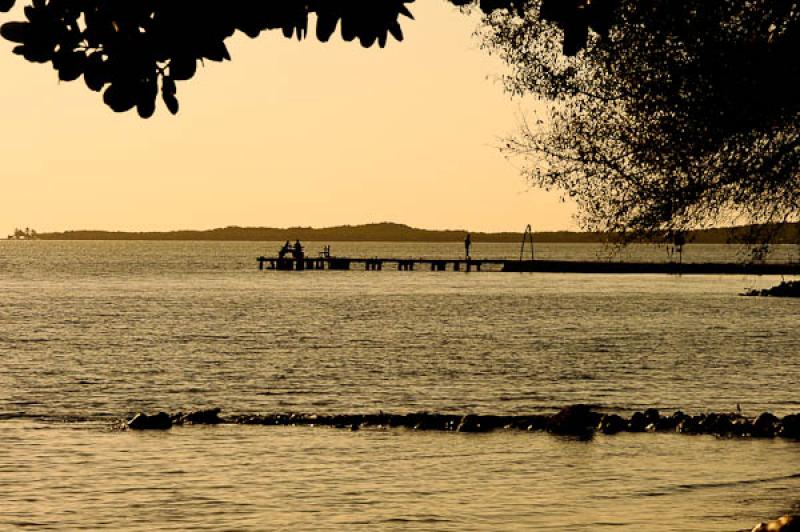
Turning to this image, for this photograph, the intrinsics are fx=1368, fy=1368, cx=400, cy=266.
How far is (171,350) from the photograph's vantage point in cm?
5584

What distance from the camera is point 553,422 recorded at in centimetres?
2673

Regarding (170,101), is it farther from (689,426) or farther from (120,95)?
(689,426)

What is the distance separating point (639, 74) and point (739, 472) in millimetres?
6546

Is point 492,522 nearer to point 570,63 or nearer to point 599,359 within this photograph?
point 570,63

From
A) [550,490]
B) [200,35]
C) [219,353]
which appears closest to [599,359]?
[219,353]

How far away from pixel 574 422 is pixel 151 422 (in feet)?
28.7

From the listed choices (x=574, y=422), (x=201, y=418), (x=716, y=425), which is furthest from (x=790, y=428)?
(x=201, y=418)

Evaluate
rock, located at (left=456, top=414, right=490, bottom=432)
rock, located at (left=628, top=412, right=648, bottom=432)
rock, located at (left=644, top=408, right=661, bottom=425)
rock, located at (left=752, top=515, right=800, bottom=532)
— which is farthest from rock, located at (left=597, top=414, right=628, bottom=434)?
rock, located at (left=752, top=515, right=800, bottom=532)

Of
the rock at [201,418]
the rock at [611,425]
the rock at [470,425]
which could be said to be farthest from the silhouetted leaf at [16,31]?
the rock at [201,418]

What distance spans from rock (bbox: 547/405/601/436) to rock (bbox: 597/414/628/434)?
0.14 meters

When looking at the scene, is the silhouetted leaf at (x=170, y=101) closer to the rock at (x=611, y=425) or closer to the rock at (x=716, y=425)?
the rock at (x=716, y=425)

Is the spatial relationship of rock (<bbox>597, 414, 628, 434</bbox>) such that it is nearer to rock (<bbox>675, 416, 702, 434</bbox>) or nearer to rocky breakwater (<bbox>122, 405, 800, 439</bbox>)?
rocky breakwater (<bbox>122, 405, 800, 439</bbox>)

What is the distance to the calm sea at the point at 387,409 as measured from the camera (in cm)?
1875

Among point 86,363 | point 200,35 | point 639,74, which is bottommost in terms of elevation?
point 86,363
